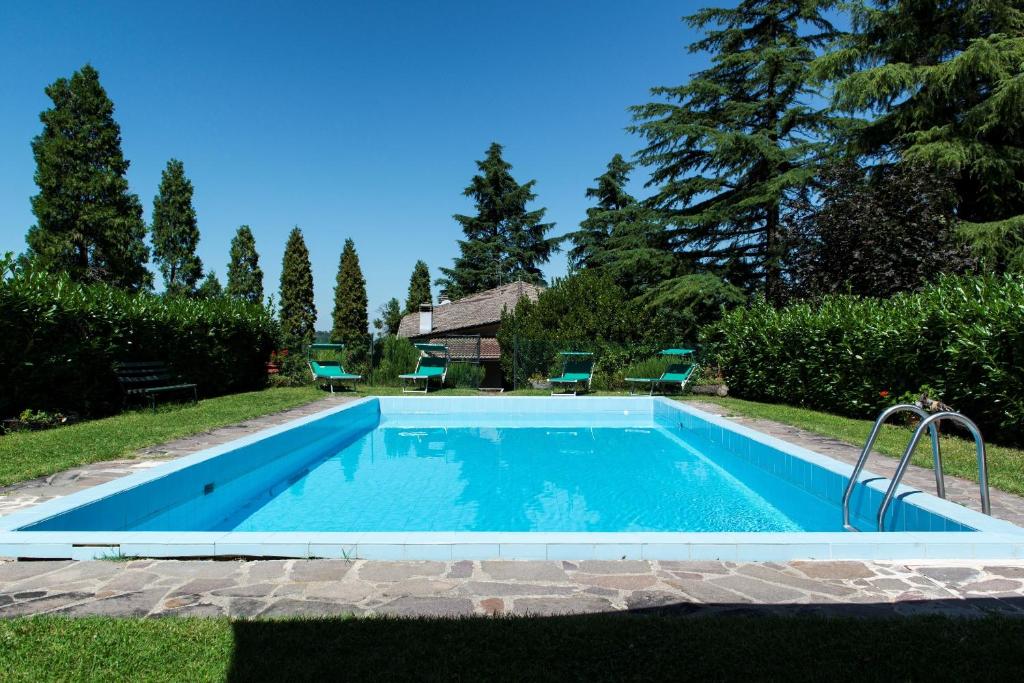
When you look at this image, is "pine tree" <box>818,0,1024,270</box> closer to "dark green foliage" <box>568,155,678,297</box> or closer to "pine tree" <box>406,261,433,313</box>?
"dark green foliage" <box>568,155,678,297</box>

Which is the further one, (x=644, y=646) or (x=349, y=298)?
(x=349, y=298)

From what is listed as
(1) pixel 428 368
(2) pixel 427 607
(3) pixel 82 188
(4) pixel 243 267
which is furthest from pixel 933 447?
(4) pixel 243 267

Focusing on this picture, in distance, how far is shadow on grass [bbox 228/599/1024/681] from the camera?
2.17 meters

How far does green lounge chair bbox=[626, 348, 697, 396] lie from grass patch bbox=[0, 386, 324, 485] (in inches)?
340

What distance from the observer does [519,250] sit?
4047 cm

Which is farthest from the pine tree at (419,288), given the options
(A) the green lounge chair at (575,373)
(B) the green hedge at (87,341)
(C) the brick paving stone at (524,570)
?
(C) the brick paving stone at (524,570)

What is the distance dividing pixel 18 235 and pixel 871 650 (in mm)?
30539

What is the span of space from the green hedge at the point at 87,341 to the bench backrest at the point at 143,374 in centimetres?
17

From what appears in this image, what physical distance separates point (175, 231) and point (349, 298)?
12.4 metres

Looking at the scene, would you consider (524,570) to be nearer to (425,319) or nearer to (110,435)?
(110,435)

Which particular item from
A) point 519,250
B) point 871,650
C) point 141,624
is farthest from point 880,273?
point 519,250

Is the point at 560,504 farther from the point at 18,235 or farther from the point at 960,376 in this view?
the point at 18,235

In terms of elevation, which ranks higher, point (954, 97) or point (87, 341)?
point (954, 97)

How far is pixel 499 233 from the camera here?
4125 centimetres
